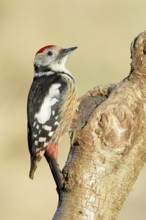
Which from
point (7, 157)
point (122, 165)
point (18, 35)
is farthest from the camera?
A: point (18, 35)

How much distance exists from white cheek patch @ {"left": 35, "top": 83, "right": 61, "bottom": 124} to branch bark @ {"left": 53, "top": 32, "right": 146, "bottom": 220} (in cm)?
161

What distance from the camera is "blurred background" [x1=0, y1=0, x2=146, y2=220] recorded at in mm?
10469

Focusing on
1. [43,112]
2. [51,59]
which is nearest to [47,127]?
[43,112]

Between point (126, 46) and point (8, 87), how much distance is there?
2.13 metres

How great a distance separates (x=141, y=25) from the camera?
14.3 meters

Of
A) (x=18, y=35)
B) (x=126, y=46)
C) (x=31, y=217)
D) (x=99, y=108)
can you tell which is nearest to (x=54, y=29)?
(x=18, y=35)

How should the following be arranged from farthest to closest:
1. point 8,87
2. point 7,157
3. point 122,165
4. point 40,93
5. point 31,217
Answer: point 8,87 < point 7,157 < point 31,217 < point 40,93 < point 122,165

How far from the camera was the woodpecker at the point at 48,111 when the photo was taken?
5754mm

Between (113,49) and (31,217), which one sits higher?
(113,49)

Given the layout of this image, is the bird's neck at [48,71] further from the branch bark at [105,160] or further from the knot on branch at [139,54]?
the branch bark at [105,160]

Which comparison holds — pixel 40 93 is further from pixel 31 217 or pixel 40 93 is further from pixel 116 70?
pixel 116 70

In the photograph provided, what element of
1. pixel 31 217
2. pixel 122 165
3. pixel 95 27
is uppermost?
pixel 122 165

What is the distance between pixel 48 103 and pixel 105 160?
6.41ft

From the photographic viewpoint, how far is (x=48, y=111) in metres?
6.11
